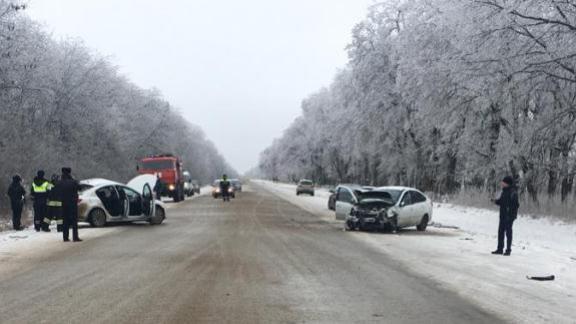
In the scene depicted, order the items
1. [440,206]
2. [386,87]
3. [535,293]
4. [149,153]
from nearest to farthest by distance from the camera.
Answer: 1. [535,293]
2. [440,206]
3. [386,87]
4. [149,153]

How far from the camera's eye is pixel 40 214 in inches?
810

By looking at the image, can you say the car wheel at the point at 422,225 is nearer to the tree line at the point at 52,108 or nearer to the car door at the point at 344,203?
the car door at the point at 344,203

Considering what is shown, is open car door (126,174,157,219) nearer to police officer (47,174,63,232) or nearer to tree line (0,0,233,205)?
police officer (47,174,63,232)

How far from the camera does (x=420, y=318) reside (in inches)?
320

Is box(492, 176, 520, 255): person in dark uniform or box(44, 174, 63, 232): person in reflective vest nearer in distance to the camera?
box(492, 176, 520, 255): person in dark uniform

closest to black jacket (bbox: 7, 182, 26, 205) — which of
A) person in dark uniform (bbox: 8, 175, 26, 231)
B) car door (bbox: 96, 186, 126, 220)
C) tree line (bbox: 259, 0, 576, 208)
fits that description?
person in dark uniform (bbox: 8, 175, 26, 231)

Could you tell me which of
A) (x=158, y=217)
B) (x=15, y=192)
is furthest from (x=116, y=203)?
(x=15, y=192)

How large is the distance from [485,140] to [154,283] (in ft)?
89.8

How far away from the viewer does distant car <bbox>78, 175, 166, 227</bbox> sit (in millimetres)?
22312

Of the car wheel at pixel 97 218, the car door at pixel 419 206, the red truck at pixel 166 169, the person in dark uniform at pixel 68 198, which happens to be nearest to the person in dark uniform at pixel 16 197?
the car wheel at pixel 97 218

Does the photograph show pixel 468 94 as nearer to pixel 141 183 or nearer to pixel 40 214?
pixel 141 183

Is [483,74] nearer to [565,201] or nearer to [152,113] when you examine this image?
[565,201]

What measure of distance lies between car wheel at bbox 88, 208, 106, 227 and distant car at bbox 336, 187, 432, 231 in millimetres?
8389

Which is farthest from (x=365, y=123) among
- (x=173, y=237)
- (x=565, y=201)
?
(x=173, y=237)
